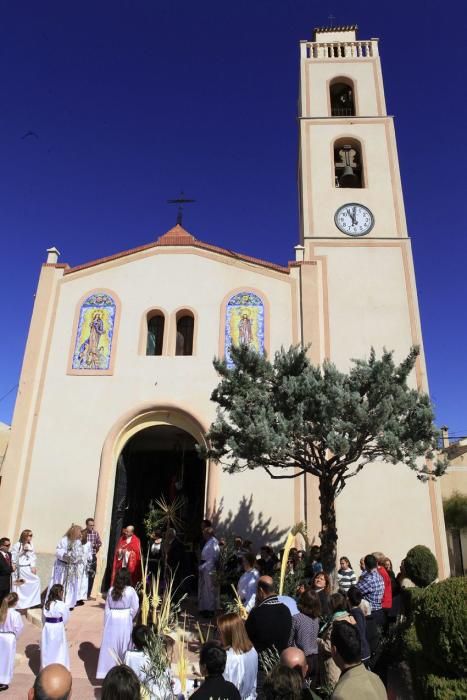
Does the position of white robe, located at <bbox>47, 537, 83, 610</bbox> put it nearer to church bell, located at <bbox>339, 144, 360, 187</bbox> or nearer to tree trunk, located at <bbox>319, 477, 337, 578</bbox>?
tree trunk, located at <bbox>319, 477, 337, 578</bbox>

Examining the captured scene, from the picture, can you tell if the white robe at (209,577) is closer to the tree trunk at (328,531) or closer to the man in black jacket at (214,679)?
the tree trunk at (328,531)

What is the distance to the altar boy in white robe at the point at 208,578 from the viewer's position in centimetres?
1009

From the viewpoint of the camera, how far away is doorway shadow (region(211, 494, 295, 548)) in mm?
12172

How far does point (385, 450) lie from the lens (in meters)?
8.79

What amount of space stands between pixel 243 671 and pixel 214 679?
3.23ft

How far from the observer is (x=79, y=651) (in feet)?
25.9

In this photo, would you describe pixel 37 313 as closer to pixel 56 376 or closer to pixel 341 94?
pixel 56 376

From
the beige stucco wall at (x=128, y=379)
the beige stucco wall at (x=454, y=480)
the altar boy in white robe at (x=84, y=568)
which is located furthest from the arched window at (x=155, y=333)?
the beige stucco wall at (x=454, y=480)

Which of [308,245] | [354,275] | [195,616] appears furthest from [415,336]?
[195,616]

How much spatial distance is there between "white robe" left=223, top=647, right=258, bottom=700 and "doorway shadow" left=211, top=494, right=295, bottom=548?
7663 millimetres

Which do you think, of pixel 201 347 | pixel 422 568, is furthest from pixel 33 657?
pixel 201 347

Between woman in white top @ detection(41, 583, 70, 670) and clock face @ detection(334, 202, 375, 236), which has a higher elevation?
clock face @ detection(334, 202, 375, 236)

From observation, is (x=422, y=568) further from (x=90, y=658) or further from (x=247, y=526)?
(x=247, y=526)

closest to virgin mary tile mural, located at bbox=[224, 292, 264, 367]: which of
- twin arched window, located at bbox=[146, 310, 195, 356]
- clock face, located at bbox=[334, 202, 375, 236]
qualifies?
twin arched window, located at bbox=[146, 310, 195, 356]
